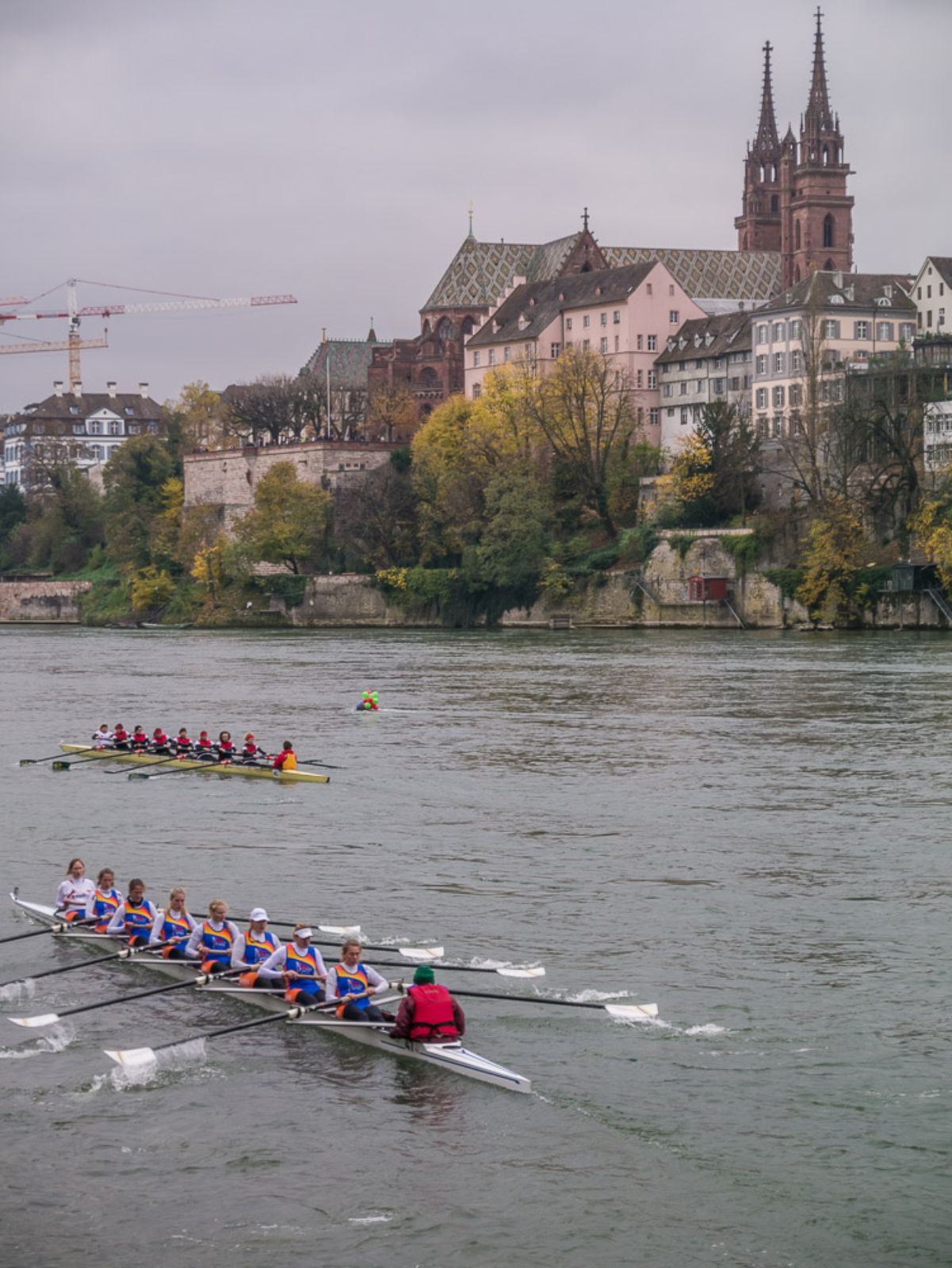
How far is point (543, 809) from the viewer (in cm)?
4050

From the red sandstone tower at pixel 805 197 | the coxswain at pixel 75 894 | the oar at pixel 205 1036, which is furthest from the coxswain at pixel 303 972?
the red sandstone tower at pixel 805 197

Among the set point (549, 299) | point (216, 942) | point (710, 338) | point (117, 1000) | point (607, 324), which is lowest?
point (117, 1000)

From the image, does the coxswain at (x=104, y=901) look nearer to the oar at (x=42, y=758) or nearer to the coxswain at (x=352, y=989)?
the coxswain at (x=352, y=989)

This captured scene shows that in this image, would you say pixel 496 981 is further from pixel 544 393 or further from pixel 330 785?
pixel 544 393

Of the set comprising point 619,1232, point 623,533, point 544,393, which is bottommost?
point 619,1232

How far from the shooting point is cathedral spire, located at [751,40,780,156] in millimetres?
185500

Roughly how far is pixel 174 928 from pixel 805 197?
6167 inches

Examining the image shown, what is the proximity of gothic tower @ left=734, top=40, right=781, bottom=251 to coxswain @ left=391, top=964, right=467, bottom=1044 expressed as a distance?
166286 millimetres

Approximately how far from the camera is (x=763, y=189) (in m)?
184

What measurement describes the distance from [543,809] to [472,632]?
235 ft

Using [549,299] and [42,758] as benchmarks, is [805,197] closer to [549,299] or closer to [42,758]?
[549,299]

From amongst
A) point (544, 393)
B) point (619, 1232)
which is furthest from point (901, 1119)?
point (544, 393)

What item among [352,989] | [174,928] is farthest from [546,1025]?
[174,928]

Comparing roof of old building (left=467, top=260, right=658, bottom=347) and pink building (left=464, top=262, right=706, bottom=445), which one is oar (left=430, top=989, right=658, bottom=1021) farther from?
roof of old building (left=467, top=260, right=658, bottom=347)
